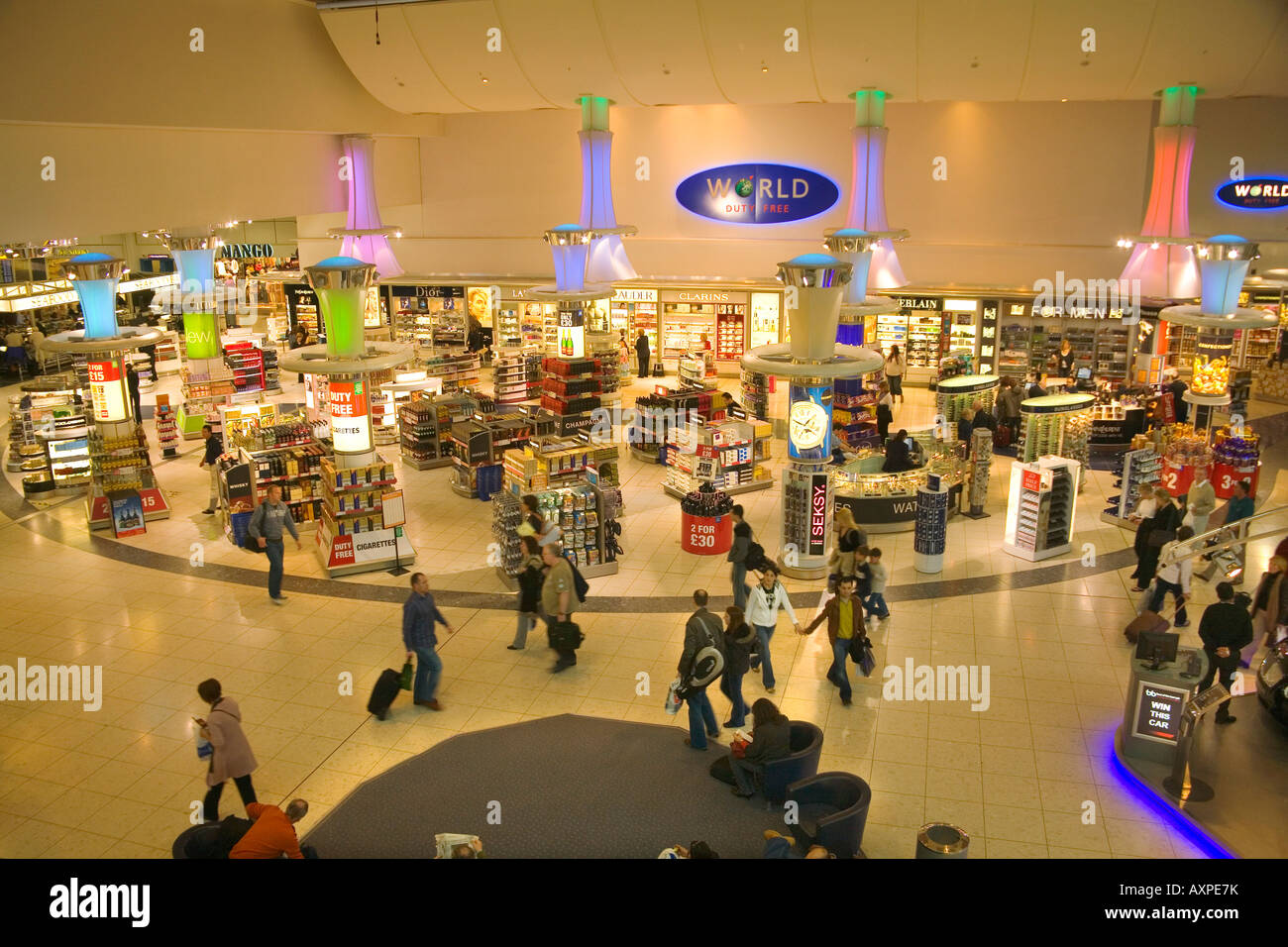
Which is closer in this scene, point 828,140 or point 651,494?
point 651,494

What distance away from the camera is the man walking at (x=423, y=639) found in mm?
9180

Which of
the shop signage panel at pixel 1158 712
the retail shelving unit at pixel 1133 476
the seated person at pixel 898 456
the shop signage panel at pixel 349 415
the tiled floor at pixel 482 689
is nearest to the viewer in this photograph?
the tiled floor at pixel 482 689

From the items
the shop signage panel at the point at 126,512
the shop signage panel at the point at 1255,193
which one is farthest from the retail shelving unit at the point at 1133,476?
the shop signage panel at the point at 126,512

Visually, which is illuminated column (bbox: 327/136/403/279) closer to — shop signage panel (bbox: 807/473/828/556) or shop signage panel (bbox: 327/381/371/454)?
shop signage panel (bbox: 327/381/371/454)

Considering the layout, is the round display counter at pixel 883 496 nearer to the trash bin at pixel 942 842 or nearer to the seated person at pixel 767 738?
the seated person at pixel 767 738

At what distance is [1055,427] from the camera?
16.2 meters

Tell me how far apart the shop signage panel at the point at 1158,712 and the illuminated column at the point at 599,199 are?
622 inches

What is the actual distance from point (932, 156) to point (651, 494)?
1106 cm

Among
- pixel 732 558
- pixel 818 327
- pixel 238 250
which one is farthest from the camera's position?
pixel 238 250

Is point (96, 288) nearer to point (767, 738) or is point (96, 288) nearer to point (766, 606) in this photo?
point (766, 606)

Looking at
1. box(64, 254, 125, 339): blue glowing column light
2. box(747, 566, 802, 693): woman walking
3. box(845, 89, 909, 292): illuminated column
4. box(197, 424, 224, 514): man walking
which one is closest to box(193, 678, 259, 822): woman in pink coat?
box(747, 566, 802, 693): woman walking

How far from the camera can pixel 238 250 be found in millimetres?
34719
